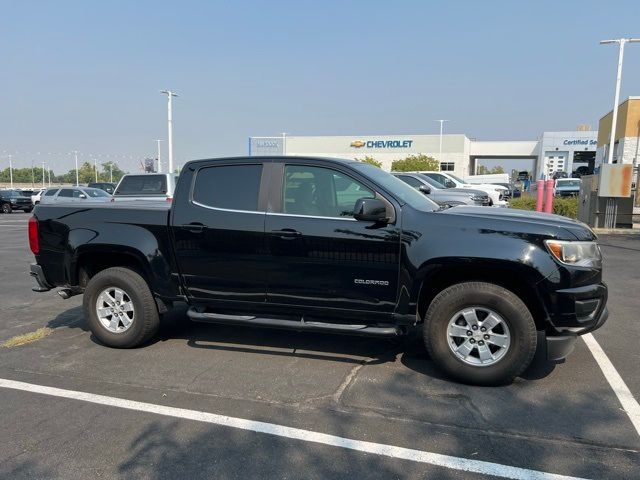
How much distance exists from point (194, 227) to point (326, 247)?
136 cm

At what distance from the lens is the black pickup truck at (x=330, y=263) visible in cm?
410

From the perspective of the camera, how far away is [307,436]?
11.3 feet

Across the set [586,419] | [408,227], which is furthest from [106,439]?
[586,419]

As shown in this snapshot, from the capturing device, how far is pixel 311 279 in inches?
180

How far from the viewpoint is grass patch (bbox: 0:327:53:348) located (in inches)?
217

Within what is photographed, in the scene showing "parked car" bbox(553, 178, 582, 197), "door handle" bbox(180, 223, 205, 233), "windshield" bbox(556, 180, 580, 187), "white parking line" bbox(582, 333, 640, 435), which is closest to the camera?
"white parking line" bbox(582, 333, 640, 435)

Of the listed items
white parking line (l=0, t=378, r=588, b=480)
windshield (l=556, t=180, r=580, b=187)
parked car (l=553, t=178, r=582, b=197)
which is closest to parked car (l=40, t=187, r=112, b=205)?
white parking line (l=0, t=378, r=588, b=480)

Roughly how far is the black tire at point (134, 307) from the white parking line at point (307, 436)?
993 mm

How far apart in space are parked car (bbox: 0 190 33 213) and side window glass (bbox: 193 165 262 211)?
108 ft

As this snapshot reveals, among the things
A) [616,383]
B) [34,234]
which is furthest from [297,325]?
[34,234]

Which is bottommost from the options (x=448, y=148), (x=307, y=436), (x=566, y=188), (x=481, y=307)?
(x=307, y=436)

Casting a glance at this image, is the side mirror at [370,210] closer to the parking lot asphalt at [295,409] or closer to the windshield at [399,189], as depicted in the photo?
the windshield at [399,189]

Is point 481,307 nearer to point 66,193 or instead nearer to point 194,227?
point 194,227

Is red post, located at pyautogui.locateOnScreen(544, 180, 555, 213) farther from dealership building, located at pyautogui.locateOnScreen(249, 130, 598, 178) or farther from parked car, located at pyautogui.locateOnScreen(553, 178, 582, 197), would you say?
dealership building, located at pyautogui.locateOnScreen(249, 130, 598, 178)
